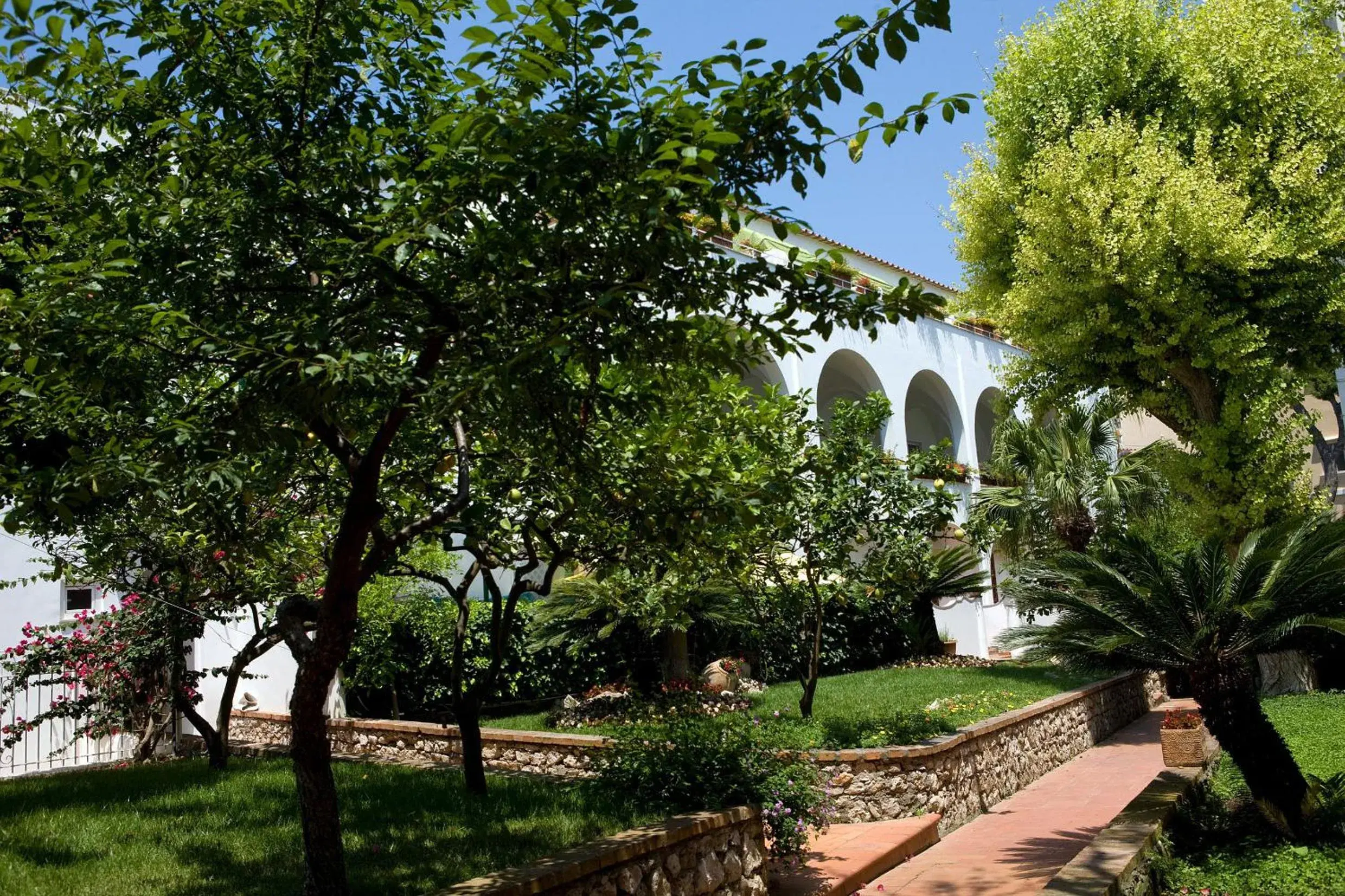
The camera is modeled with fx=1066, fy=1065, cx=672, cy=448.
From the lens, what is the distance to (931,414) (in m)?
28.3

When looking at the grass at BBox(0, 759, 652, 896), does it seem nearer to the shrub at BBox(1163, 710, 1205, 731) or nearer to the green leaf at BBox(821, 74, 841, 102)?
the green leaf at BBox(821, 74, 841, 102)

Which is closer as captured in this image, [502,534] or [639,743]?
[502,534]

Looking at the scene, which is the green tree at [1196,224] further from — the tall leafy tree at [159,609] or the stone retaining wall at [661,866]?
the tall leafy tree at [159,609]

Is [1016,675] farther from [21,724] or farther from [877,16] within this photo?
[877,16]

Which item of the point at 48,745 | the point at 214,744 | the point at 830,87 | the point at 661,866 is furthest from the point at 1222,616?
the point at 48,745

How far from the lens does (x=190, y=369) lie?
5.43 m

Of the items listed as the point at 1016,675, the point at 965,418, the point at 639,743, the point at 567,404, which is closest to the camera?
the point at 567,404

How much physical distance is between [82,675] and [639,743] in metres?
6.44

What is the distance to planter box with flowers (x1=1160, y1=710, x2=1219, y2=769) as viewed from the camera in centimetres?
1168

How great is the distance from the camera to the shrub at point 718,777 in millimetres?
7562

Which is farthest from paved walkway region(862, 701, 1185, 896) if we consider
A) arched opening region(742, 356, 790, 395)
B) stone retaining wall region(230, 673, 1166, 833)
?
arched opening region(742, 356, 790, 395)

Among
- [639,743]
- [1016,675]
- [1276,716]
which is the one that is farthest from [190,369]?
[1016,675]

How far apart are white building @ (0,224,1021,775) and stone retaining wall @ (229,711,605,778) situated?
147 cm

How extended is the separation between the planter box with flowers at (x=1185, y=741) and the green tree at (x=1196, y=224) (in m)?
2.63
